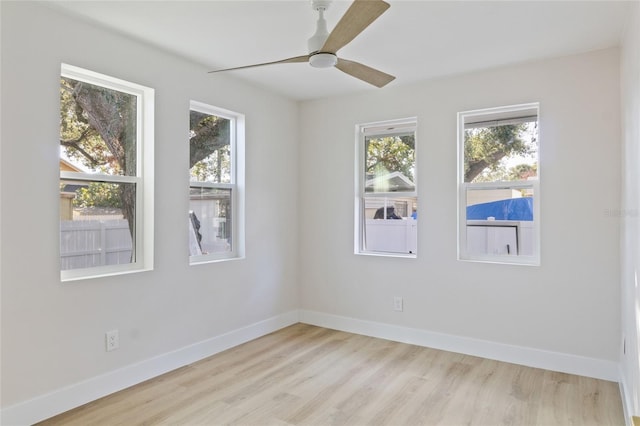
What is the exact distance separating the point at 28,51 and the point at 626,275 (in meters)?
3.93

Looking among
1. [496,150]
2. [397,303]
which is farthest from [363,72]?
[397,303]

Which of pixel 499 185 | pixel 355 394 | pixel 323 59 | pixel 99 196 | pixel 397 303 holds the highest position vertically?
pixel 323 59

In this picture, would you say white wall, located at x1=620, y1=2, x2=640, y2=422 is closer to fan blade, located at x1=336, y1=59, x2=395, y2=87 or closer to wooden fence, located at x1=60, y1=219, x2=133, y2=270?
fan blade, located at x1=336, y1=59, x2=395, y2=87

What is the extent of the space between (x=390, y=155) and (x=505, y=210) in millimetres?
1225

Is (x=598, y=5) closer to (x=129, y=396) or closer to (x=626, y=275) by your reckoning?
(x=626, y=275)

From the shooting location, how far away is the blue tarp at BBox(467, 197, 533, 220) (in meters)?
3.43

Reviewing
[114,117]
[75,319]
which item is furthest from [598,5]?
[75,319]

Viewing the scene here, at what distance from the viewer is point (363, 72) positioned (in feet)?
8.42

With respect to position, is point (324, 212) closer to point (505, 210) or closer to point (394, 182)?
point (394, 182)

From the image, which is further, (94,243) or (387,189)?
(387,189)

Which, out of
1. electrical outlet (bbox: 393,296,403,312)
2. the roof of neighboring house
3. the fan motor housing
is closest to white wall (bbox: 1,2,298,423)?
the roof of neighboring house

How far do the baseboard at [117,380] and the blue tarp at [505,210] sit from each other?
231cm

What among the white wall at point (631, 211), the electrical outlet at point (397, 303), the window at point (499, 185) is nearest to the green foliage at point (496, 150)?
the window at point (499, 185)

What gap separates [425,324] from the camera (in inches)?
150
